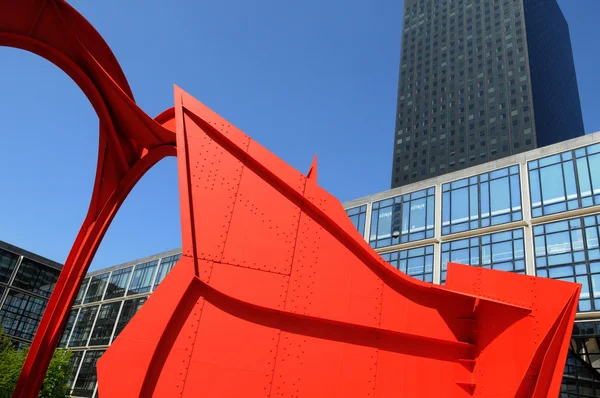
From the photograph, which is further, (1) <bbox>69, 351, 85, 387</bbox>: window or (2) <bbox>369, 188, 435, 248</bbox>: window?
(1) <bbox>69, 351, 85, 387</bbox>: window

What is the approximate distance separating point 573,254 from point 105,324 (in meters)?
50.3

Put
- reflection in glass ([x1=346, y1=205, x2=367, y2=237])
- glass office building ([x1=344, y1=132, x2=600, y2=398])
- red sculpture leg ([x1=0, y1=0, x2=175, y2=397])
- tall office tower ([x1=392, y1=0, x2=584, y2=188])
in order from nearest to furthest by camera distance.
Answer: red sculpture leg ([x1=0, y1=0, x2=175, y2=397])
glass office building ([x1=344, y1=132, x2=600, y2=398])
reflection in glass ([x1=346, y1=205, x2=367, y2=237])
tall office tower ([x1=392, y1=0, x2=584, y2=188])

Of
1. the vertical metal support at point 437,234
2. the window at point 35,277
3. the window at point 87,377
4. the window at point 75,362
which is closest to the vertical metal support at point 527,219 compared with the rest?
the vertical metal support at point 437,234

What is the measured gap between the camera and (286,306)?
27.8 ft

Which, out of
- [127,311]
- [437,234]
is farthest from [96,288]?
[437,234]

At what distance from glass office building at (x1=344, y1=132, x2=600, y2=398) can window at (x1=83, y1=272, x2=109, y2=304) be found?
40.5m

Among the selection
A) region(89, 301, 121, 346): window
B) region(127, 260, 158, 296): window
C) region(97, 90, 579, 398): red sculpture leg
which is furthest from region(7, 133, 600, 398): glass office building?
region(89, 301, 121, 346): window

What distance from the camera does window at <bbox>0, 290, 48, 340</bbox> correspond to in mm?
57906

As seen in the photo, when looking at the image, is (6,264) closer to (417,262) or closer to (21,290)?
(21,290)

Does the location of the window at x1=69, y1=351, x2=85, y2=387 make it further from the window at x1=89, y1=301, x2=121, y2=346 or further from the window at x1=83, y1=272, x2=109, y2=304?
the window at x1=83, y1=272, x2=109, y2=304

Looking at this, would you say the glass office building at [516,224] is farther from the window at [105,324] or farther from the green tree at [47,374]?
the window at [105,324]

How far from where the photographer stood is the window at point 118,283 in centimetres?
5728

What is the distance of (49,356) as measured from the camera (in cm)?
1094

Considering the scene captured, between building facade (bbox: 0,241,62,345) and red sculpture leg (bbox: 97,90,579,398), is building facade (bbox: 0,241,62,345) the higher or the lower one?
the higher one
